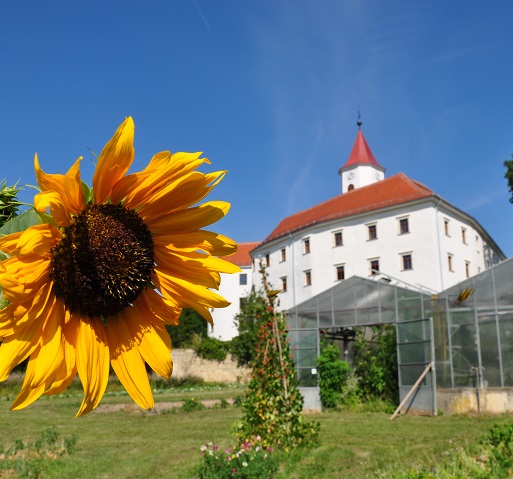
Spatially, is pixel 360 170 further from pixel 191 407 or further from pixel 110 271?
pixel 110 271

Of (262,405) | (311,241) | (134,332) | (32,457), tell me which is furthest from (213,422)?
(311,241)

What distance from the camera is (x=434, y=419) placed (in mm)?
14180

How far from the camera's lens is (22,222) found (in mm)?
611

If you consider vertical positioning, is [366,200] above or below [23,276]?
above

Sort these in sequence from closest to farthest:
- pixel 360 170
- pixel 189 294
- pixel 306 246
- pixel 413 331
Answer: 1. pixel 189 294
2. pixel 413 331
3. pixel 306 246
4. pixel 360 170

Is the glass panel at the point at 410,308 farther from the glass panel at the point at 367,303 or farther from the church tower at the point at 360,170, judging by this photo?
the church tower at the point at 360,170

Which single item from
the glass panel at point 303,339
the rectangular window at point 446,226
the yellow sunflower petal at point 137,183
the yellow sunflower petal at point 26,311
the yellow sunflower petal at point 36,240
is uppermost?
the rectangular window at point 446,226

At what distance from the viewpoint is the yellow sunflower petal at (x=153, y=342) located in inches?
30.0

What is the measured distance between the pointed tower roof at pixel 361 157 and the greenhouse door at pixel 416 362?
1361 inches

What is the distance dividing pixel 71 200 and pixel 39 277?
0.09 m

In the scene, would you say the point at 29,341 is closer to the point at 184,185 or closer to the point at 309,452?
the point at 184,185

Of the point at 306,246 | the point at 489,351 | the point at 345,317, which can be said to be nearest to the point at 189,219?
the point at 489,351

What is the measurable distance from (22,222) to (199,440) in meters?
10.6

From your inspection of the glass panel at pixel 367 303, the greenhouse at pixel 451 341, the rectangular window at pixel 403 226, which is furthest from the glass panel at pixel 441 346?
the rectangular window at pixel 403 226
